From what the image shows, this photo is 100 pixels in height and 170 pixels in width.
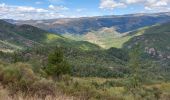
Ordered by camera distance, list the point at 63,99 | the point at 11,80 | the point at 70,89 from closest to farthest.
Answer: the point at 63,99 → the point at 11,80 → the point at 70,89

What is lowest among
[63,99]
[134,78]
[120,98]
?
[134,78]

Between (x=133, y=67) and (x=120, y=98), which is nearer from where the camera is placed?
(x=120, y=98)

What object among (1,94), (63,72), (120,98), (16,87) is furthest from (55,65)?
(1,94)

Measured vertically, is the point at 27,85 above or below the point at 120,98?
above

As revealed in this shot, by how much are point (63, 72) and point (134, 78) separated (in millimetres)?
35451

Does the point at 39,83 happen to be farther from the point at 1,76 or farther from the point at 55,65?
the point at 55,65

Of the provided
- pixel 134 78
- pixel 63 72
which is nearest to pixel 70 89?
pixel 63 72

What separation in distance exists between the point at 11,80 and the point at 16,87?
4.49 metres

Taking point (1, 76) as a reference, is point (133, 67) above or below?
below

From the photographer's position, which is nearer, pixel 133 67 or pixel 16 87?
pixel 16 87

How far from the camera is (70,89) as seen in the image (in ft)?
83.4

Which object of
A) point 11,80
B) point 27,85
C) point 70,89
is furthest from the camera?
point 70,89

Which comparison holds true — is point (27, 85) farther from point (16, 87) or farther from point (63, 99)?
point (63, 99)

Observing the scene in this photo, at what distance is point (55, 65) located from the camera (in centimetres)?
7894
